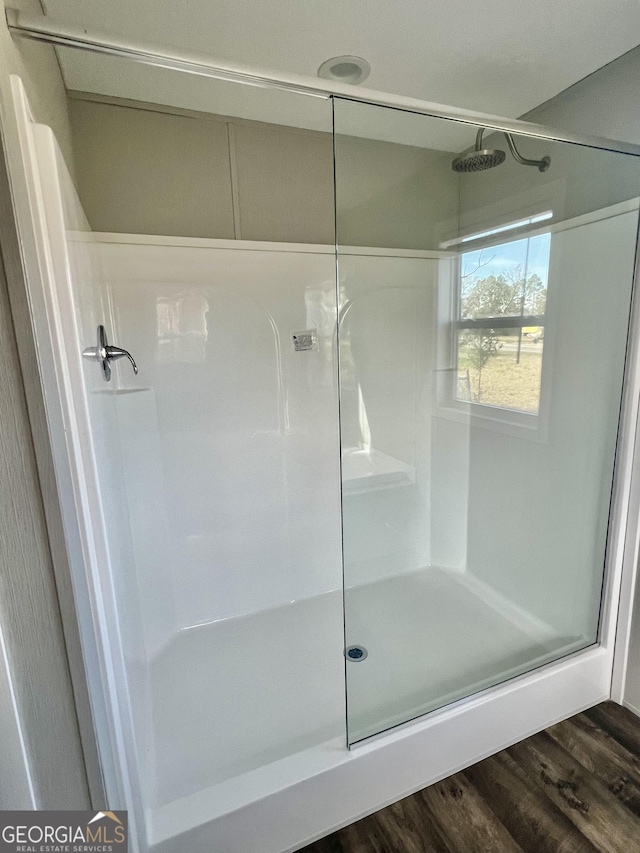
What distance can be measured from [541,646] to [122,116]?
267 centimetres

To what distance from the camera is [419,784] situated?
1395 millimetres

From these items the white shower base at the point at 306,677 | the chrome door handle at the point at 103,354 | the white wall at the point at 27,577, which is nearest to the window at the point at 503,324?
the white shower base at the point at 306,677

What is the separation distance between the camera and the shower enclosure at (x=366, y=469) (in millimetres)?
1361

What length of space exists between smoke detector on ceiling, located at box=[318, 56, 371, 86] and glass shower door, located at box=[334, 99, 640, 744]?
Answer: 0.14 metres

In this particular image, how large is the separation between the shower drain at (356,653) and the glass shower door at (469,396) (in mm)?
10

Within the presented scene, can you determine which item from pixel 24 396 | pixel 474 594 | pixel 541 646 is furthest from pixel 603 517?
pixel 24 396

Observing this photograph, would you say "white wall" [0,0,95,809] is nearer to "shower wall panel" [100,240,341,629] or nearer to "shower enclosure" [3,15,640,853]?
"shower enclosure" [3,15,640,853]

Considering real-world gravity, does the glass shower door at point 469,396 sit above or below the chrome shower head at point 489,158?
below

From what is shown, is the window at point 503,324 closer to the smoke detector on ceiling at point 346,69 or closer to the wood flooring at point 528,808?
the smoke detector on ceiling at point 346,69

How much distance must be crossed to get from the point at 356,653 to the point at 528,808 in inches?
26.4

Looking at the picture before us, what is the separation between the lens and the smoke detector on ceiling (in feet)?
4.78

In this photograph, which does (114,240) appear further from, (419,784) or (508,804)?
(508,804)

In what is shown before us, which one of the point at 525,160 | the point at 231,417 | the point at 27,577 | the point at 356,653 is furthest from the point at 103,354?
the point at 525,160

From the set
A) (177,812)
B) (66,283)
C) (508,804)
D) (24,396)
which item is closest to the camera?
(24,396)
